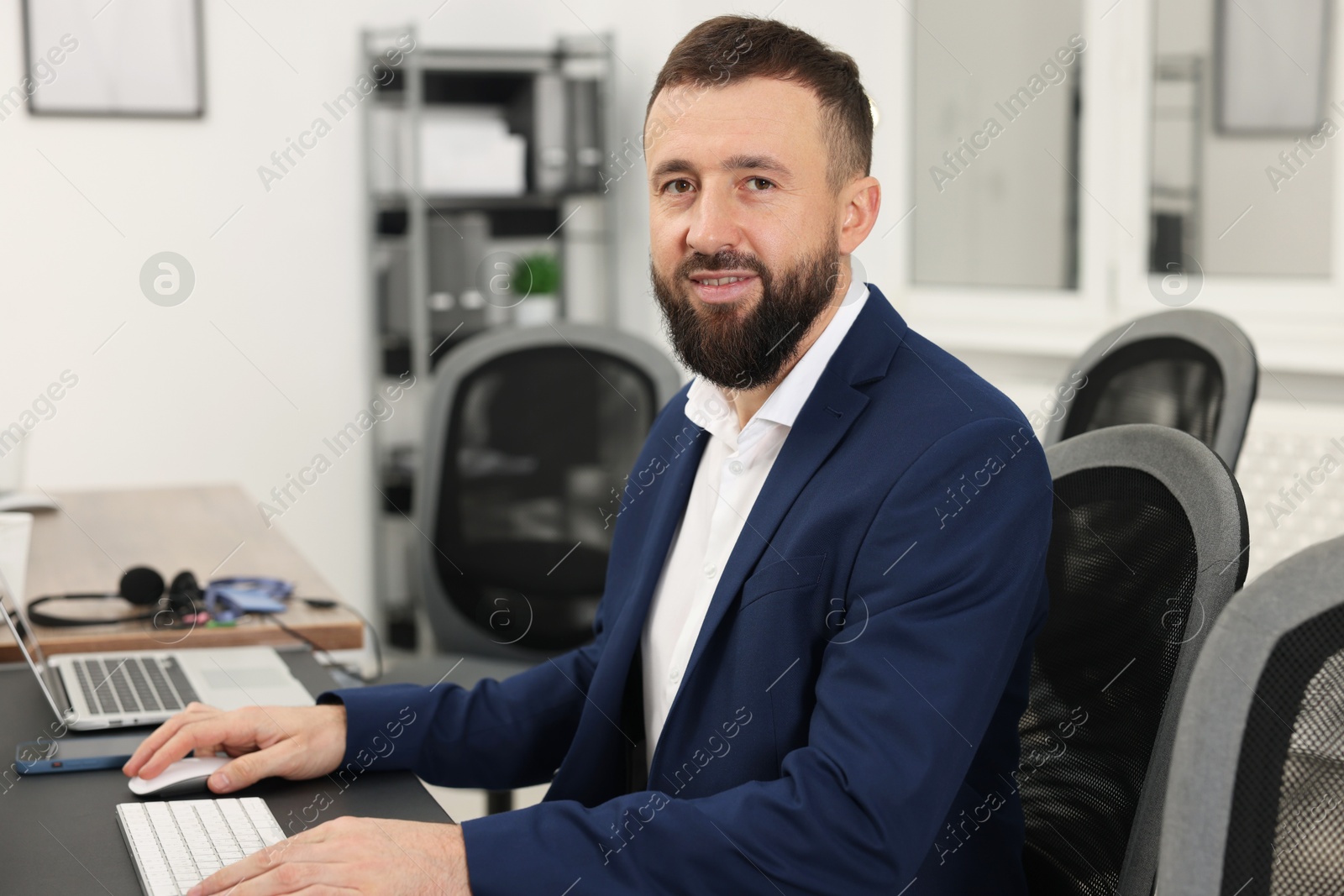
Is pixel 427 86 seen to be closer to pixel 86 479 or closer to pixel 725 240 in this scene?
pixel 86 479

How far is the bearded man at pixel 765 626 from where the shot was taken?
98 centimetres

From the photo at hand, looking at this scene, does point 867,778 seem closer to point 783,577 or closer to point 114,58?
point 783,577

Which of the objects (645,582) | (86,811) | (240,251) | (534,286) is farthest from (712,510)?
(240,251)

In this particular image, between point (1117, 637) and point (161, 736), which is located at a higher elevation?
point (1117, 637)

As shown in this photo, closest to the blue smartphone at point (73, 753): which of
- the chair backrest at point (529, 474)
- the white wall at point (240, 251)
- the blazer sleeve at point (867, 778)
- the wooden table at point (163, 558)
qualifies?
the wooden table at point (163, 558)

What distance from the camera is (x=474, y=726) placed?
1.36 m

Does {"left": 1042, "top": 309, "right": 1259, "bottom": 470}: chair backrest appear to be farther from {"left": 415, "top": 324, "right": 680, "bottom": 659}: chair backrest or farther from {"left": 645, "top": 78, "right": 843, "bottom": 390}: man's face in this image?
{"left": 415, "top": 324, "right": 680, "bottom": 659}: chair backrest

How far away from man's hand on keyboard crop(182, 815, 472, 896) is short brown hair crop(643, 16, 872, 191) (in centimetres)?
72

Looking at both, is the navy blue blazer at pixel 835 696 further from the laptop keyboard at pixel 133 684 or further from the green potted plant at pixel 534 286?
the green potted plant at pixel 534 286

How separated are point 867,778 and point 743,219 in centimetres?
54

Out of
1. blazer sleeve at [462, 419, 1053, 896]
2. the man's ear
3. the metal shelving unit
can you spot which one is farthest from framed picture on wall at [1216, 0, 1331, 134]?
the metal shelving unit

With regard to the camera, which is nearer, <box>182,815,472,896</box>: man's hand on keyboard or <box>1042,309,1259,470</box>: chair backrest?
<box>182,815,472,896</box>: man's hand on keyboard

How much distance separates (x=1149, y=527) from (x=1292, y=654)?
424 millimetres

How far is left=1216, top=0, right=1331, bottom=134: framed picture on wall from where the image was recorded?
2494 mm
